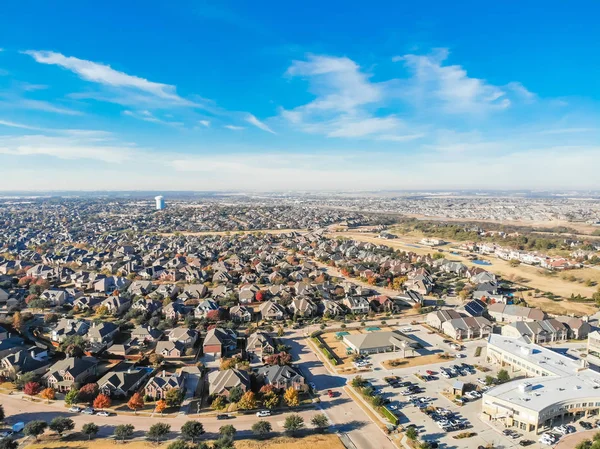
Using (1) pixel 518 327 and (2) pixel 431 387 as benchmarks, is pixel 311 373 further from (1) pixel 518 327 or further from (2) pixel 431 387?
(1) pixel 518 327

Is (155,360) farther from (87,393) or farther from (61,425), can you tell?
(61,425)

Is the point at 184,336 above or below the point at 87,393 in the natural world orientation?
below

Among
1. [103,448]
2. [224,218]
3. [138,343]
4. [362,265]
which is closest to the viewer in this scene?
[103,448]

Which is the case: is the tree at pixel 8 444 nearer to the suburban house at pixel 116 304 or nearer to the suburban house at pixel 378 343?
the suburban house at pixel 378 343

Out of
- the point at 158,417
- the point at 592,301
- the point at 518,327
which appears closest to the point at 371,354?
the point at 518,327

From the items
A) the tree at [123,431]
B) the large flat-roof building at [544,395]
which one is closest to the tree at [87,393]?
the tree at [123,431]

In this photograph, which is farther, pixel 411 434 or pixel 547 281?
pixel 547 281

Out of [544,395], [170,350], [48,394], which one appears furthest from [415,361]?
[48,394]
